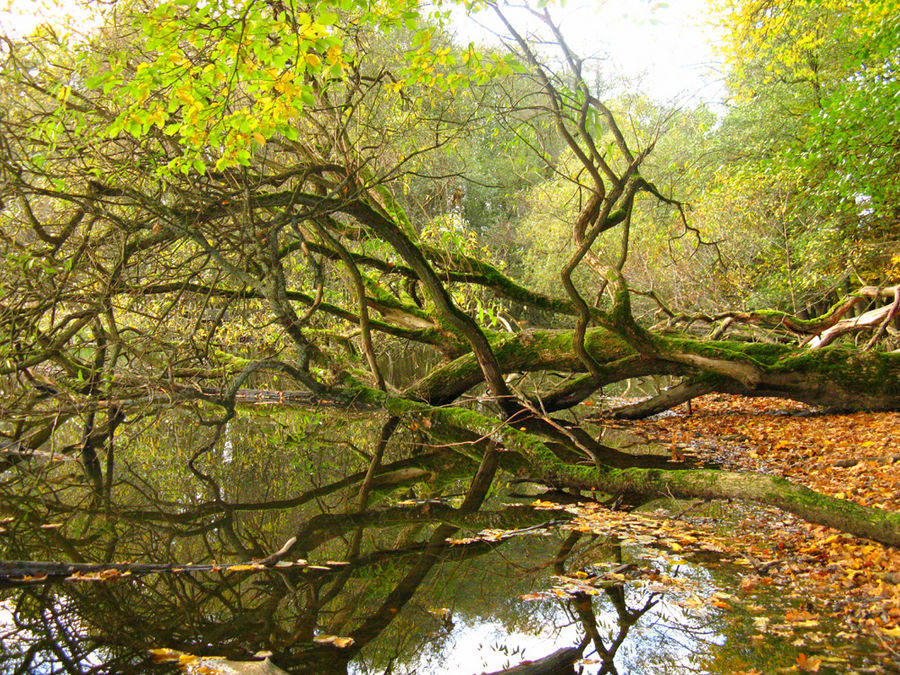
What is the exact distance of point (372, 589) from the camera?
3.46 m

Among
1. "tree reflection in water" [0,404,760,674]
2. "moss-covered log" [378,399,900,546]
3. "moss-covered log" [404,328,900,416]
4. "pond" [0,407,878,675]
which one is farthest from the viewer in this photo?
"moss-covered log" [404,328,900,416]

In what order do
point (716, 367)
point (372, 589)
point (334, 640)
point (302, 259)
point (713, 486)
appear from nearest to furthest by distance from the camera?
point (334, 640) < point (372, 589) < point (713, 486) < point (716, 367) < point (302, 259)

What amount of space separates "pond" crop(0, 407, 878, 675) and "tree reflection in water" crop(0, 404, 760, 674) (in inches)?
0.5

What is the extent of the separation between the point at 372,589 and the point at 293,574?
529 mm

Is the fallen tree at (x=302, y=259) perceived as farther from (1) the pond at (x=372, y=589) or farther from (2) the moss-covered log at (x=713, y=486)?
(1) the pond at (x=372, y=589)

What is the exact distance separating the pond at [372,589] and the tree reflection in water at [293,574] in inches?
0.5

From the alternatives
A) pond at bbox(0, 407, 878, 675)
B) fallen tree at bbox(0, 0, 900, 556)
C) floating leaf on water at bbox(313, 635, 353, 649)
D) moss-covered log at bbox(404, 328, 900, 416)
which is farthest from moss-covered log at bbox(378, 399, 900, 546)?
floating leaf on water at bbox(313, 635, 353, 649)

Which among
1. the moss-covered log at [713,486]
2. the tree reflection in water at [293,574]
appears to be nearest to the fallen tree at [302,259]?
the moss-covered log at [713,486]

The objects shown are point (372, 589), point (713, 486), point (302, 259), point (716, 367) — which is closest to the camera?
point (372, 589)

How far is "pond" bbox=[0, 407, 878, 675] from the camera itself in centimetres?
274

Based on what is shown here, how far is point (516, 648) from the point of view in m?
2.85

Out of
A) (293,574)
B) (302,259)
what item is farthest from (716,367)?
(293,574)

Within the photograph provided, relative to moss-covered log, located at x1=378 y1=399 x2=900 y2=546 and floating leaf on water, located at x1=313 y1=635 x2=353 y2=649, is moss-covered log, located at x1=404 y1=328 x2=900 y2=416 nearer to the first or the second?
moss-covered log, located at x1=378 y1=399 x2=900 y2=546

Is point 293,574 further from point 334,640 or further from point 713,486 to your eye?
point 713,486
